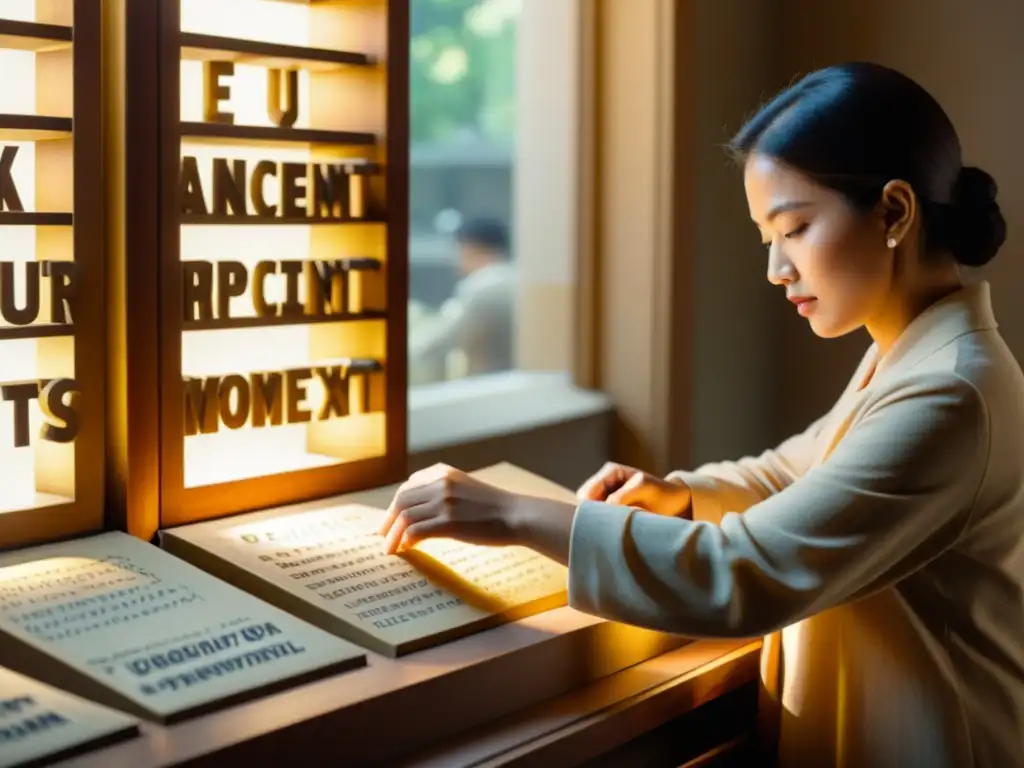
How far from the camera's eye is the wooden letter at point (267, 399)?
1.57 m

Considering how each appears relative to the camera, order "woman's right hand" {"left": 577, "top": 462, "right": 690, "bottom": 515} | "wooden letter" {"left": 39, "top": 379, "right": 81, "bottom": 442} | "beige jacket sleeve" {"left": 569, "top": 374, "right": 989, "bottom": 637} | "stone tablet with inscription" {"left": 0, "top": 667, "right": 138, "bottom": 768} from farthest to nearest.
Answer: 1. "woman's right hand" {"left": 577, "top": 462, "right": 690, "bottom": 515}
2. "wooden letter" {"left": 39, "top": 379, "right": 81, "bottom": 442}
3. "beige jacket sleeve" {"left": 569, "top": 374, "right": 989, "bottom": 637}
4. "stone tablet with inscription" {"left": 0, "top": 667, "right": 138, "bottom": 768}

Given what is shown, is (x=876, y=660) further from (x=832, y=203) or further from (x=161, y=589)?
(x=161, y=589)

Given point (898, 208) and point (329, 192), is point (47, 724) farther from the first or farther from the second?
point (898, 208)

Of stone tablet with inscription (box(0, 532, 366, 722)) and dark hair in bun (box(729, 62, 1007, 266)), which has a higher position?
dark hair in bun (box(729, 62, 1007, 266))

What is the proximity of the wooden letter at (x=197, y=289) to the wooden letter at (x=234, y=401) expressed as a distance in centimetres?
8

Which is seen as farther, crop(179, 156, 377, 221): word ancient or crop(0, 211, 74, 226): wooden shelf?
crop(179, 156, 377, 221): word ancient

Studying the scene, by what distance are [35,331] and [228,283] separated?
0.24 meters

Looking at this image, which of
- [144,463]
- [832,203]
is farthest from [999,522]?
[144,463]

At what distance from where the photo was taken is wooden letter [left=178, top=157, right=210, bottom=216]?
1.47 m

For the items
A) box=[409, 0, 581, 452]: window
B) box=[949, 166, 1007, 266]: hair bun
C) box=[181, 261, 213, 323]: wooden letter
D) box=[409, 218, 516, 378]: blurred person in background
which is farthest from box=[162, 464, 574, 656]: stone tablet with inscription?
box=[409, 218, 516, 378]: blurred person in background

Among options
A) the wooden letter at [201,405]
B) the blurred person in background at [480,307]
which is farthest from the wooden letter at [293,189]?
the blurred person in background at [480,307]

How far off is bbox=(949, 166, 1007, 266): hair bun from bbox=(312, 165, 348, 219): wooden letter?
0.71m

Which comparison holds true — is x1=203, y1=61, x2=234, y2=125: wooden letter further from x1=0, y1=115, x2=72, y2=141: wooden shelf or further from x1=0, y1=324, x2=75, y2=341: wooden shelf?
x1=0, y1=324, x2=75, y2=341: wooden shelf

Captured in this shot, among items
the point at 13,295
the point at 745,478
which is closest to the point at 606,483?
the point at 745,478
